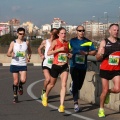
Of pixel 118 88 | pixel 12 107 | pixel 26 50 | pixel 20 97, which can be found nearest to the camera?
pixel 118 88

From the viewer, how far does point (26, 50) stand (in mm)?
11094

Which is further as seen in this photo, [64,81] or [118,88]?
[64,81]

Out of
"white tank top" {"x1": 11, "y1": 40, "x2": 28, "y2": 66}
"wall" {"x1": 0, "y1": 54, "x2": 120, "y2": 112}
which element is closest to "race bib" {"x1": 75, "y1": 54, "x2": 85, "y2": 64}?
"wall" {"x1": 0, "y1": 54, "x2": 120, "y2": 112}

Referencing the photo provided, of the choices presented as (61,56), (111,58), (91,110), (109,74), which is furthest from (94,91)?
(111,58)

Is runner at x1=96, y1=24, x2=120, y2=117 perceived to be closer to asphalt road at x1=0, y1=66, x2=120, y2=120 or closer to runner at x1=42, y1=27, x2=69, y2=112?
asphalt road at x1=0, y1=66, x2=120, y2=120

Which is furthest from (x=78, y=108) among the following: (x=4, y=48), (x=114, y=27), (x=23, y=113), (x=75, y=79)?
(x=4, y=48)

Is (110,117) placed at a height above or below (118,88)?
below

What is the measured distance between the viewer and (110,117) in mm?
8859

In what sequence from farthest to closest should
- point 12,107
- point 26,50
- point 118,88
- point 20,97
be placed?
point 20,97 → point 26,50 → point 12,107 → point 118,88

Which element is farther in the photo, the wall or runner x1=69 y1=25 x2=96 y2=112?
the wall

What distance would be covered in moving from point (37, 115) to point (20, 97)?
335 centimetres

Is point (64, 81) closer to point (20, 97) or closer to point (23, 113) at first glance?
point (23, 113)

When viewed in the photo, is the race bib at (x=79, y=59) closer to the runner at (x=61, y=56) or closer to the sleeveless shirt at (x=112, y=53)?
the runner at (x=61, y=56)

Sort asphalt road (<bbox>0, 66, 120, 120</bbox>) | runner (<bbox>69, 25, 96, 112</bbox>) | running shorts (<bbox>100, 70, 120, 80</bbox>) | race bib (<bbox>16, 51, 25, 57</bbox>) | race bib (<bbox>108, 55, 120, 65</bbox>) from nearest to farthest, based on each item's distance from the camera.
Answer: race bib (<bbox>108, 55, 120, 65</bbox>), running shorts (<bbox>100, 70, 120, 80</bbox>), asphalt road (<bbox>0, 66, 120, 120</bbox>), runner (<bbox>69, 25, 96, 112</bbox>), race bib (<bbox>16, 51, 25, 57</bbox>)
